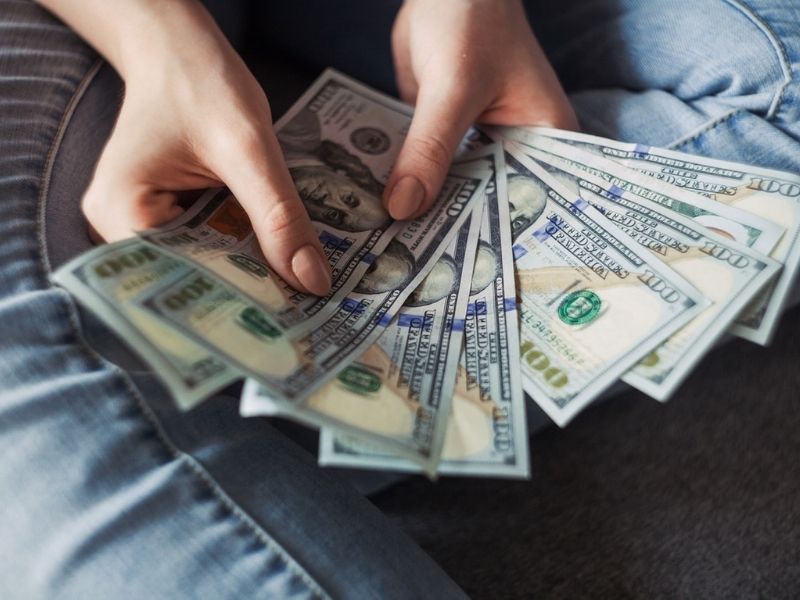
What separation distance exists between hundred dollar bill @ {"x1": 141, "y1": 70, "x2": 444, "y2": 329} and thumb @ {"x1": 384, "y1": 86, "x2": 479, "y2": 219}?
0.04m

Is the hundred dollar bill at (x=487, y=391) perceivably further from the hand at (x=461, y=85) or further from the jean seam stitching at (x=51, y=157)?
the jean seam stitching at (x=51, y=157)

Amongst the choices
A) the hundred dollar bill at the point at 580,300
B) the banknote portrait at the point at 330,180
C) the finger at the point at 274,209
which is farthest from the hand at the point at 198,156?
the hundred dollar bill at the point at 580,300

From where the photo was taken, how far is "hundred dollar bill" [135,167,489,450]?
517 mm

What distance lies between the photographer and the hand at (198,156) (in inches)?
24.5

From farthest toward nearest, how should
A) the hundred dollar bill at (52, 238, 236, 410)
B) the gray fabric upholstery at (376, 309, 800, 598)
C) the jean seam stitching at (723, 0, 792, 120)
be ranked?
the gray fabric upholstery at (376, 309, 800, 598), the jean seam stitching at (723, 0, 792, 120), the hundred dollar bill at (52, 238, 236, 410)

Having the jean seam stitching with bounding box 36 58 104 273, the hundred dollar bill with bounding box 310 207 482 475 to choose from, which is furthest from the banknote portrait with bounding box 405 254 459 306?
the jean seam stitching with bounding box 36 58 104 273

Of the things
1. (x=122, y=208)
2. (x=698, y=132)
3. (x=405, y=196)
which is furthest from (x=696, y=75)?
(x=122, y=208)

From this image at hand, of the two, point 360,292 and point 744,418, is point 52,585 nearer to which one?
point 360,292

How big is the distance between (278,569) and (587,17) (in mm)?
751

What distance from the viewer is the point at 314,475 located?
607mm

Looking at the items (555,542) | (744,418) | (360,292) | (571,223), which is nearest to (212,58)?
(360,292)

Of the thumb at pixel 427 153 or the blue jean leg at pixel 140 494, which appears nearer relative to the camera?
the blue jean leg at pixel 140 494

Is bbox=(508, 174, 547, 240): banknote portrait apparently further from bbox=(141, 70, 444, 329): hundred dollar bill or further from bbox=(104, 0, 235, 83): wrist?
bbox=(104, 0, 235, 83): wrist

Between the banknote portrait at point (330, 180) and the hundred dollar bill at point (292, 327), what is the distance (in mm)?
66
